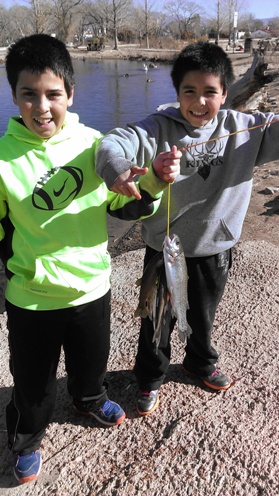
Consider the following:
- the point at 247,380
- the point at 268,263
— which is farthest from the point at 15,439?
the point at 268,263

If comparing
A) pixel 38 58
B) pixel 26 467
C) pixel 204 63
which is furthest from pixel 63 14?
pixel 26 467

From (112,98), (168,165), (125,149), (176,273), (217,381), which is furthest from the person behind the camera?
(112,98)

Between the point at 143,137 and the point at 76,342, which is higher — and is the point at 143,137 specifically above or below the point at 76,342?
above

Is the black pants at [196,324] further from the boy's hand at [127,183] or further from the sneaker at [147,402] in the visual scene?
the boy's hand at [127,183]

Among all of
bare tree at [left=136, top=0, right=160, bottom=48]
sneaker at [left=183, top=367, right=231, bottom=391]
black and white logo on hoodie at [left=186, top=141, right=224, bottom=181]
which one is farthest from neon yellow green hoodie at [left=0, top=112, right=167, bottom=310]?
bare tree at [left=136, top=0, right=160, bottom=48]

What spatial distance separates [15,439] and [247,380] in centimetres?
154

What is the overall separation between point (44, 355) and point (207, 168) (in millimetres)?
1361

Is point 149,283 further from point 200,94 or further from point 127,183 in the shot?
point 200,94

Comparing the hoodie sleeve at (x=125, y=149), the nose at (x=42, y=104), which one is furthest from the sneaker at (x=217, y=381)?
the nose at (x=42, y=104)

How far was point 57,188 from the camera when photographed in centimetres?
210

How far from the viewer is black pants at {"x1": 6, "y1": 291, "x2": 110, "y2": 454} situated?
2.19m

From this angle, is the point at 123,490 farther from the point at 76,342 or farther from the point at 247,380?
the point at 247,380

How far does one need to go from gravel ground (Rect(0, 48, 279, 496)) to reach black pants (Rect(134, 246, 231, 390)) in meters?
0.22

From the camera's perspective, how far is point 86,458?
8.23 ft
